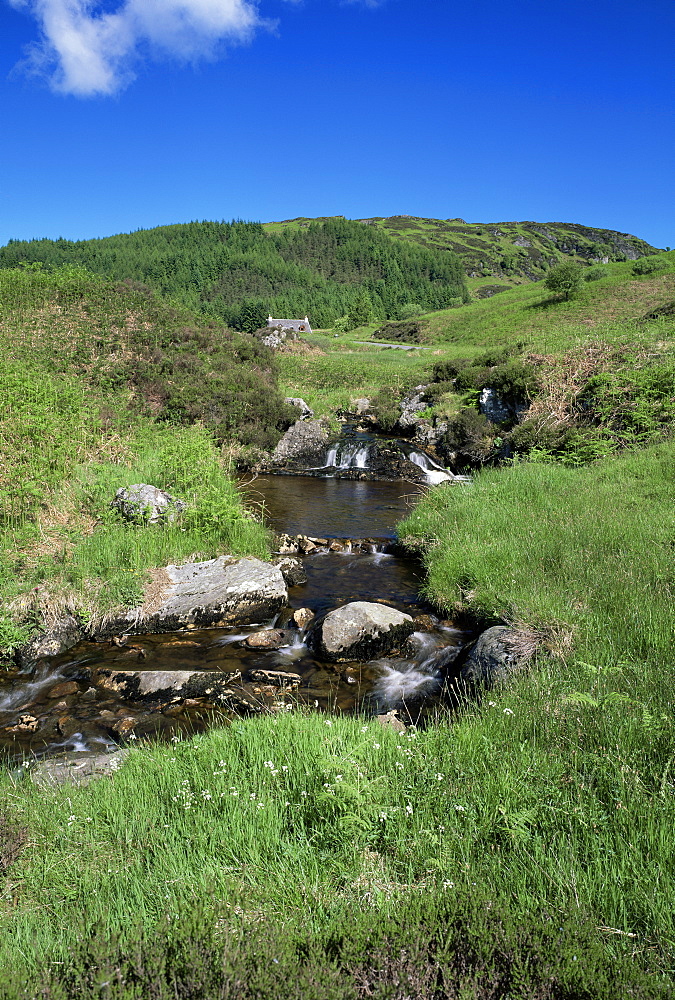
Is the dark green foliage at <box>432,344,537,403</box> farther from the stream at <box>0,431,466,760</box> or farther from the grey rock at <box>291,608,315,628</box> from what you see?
the grey rock at <box>291,608,315,628</box>

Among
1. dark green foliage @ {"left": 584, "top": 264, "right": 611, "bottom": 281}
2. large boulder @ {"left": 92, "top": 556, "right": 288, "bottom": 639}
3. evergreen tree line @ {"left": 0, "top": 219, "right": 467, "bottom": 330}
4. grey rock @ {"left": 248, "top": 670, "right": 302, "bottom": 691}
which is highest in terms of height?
evergreen tree line @ {"left": 0, "top": 219, "right": 467, "bottom": 330}

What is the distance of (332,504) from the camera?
17.3m

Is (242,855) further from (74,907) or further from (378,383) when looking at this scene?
(378,383)

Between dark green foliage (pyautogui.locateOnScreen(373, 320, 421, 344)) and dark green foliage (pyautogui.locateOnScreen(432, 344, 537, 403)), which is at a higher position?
dark green foliage (pyautogui.locateOnScreen(373, 320, 421, 344))

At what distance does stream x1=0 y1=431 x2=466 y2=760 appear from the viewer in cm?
675

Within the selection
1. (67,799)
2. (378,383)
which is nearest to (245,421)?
(378,383)

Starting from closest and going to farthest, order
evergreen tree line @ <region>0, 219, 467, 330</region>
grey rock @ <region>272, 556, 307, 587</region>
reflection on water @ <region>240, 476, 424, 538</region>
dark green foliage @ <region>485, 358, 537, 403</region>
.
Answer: grey rock @ <region>272, 556, 307, 587</region>, reflection on water @ <region>240, 476, 424, 538</region>, dark green foliage @ <region>485, 358, 537, 403</region>, evergreen tree line @ <region>0, 219, 467, 330</region>

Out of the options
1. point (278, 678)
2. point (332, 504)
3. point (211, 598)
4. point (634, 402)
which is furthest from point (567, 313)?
point (278, 678)

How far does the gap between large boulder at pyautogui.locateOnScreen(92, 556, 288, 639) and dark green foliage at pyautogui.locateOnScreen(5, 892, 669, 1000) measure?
23.0 ft

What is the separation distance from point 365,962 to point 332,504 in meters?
15.0

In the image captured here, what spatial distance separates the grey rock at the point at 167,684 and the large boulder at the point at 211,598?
1436 millimetres

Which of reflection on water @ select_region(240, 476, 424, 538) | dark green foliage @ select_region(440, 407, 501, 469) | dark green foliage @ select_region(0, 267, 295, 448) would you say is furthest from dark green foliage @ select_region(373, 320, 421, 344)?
reflection on water @ select_region(240, 476, 424, 538)

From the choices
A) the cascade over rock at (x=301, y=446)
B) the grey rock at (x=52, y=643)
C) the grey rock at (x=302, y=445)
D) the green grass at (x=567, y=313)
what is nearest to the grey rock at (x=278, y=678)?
the grey rock at (x=52, y=643)

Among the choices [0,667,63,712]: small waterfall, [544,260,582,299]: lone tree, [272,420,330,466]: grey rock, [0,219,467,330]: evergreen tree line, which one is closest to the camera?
[0,667,63,712]: small waterfall
